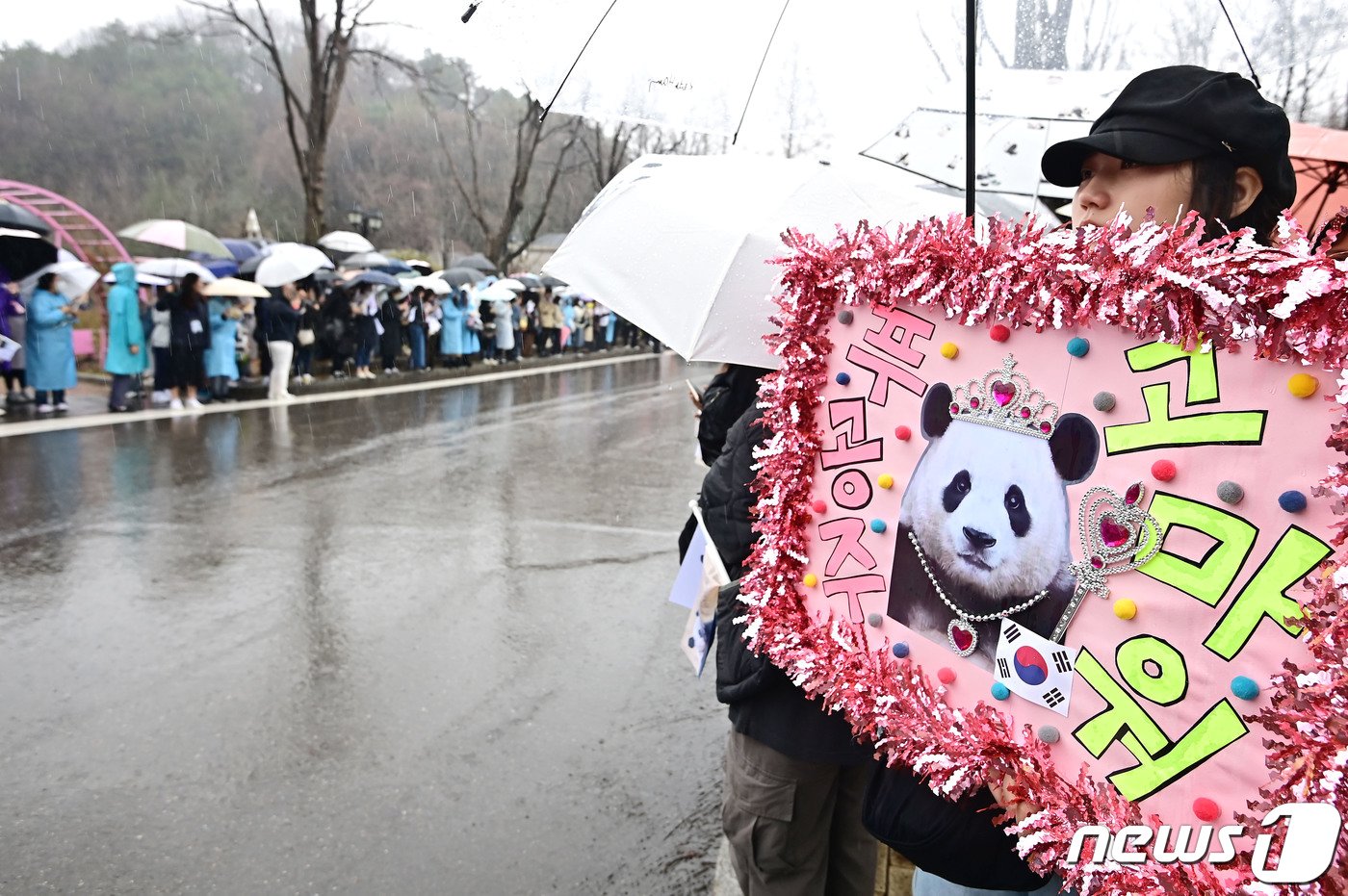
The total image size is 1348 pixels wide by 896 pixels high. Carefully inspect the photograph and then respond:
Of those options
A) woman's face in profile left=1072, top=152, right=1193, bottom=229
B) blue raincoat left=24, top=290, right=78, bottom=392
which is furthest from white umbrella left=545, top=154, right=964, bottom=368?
blue raincoat left=24, top=290, right=78, bottom=392

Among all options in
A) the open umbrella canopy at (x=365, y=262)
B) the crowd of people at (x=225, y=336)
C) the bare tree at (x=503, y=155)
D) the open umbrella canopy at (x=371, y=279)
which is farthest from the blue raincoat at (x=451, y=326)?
the bare tree at (x=503, y=155)

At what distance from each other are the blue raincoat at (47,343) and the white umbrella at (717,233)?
11882 mm

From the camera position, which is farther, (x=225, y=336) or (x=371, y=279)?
(x=371, y=279)

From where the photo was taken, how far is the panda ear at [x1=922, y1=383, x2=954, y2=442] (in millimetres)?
1515

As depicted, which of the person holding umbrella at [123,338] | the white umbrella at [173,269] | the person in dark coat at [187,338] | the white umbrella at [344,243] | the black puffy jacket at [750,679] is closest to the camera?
the black puffy jacket at [750,679]

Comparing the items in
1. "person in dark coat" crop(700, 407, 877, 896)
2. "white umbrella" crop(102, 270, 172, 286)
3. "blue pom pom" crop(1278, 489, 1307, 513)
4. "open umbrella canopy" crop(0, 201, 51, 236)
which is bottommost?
"person in dark coat" crop(700, 407, 877, 896)

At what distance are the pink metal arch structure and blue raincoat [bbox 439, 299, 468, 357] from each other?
242 inches

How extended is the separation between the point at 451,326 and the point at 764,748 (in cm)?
2038

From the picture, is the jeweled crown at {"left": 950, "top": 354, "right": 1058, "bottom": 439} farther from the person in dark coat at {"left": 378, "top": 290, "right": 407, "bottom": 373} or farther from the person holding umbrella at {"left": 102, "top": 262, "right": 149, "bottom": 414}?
the person in dark coat at {"left": 378, "top": 290, "right": 407, "bottom": 373}

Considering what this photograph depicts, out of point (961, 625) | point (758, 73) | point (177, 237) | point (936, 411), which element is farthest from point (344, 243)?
point (961, 625)

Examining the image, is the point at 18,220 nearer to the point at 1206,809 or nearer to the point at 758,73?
the point at 758,73

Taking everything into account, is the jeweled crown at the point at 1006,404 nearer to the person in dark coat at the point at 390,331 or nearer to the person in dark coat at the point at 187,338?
the person in dark coat at the point at 187,338

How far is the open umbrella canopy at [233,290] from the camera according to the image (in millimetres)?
14062

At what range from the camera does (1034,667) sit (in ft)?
4.50
